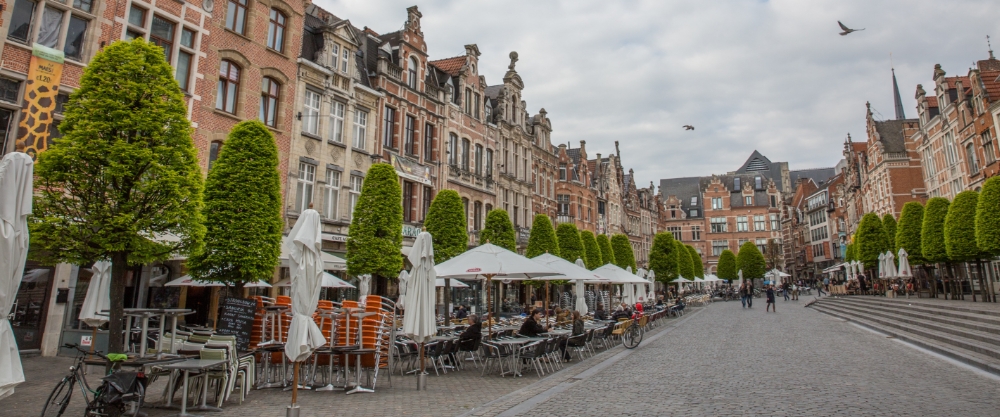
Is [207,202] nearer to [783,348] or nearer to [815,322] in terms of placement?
[783,348]

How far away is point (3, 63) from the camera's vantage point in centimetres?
1345

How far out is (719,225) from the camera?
87.3m

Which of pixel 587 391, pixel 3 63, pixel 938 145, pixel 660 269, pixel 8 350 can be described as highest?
pixel 938 145

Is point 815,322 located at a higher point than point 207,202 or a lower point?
lower

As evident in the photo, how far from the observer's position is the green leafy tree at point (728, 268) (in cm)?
6488

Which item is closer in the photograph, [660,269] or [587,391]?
[587,391]

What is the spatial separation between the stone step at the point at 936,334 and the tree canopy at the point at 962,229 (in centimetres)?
434

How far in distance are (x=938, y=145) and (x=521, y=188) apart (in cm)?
2956

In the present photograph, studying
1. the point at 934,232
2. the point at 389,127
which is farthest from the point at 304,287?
the point at 934,232

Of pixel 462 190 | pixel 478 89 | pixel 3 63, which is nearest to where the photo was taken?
pixel 3 63

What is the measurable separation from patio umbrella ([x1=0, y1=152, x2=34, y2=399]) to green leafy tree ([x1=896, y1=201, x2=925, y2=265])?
3728 cm

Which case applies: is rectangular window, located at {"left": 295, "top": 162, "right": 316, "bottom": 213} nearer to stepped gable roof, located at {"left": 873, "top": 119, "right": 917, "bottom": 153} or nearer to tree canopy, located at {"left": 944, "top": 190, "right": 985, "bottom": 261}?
tree canopy, located at {"left": 944, "top": 190, "right": 985, "bottom": 261}

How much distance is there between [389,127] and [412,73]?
369 cm

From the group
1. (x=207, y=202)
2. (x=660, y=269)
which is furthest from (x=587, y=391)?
(x=660, y=269)
